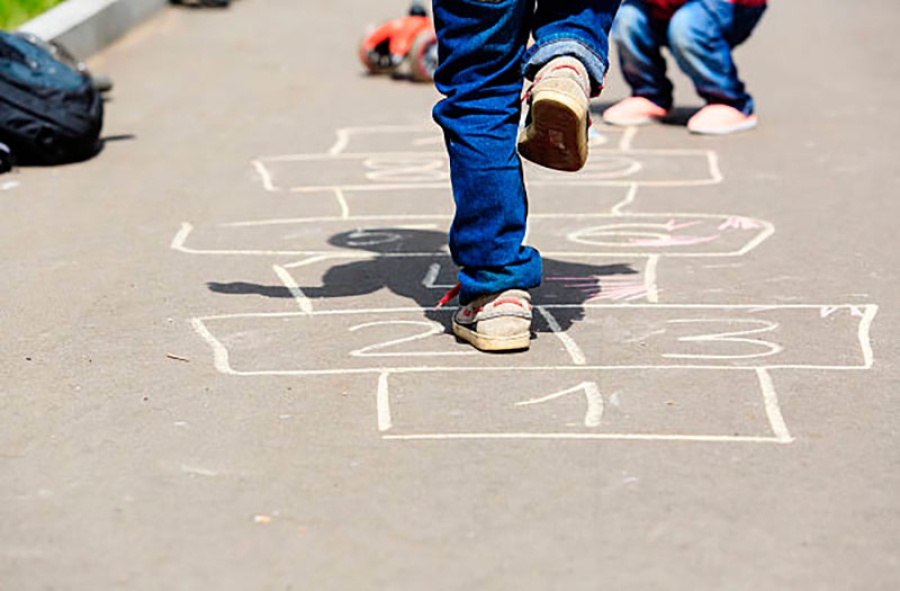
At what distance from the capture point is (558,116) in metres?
3.69

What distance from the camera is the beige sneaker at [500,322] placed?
3.91m

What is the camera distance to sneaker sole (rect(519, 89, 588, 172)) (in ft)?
12.0

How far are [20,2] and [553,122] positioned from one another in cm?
680

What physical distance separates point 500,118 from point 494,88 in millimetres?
77

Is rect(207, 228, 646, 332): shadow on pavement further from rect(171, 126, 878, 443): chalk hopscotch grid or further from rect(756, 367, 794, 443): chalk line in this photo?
rect(756, 367, 794, 443): chalk line

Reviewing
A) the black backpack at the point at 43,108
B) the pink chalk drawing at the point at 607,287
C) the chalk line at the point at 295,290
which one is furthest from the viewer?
the black backpack at the point at 43,108

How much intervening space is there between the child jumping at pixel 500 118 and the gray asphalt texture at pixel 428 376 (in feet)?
0.62

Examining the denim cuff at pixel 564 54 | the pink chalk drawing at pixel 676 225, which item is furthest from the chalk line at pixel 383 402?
the pink chalk drawing at pixel 676 225

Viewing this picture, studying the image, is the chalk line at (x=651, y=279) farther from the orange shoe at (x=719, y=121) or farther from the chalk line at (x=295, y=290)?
the orange shoe at (x=719, y=121)

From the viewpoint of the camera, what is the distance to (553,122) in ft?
12.2

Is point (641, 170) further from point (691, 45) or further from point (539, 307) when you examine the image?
point (539, 307)

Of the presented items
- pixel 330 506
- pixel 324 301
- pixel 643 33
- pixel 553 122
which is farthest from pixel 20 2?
pixel 330 506

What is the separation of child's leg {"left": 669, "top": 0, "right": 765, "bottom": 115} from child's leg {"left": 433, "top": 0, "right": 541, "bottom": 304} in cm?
335

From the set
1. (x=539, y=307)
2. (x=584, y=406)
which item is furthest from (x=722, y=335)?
(x=584, y=406)
